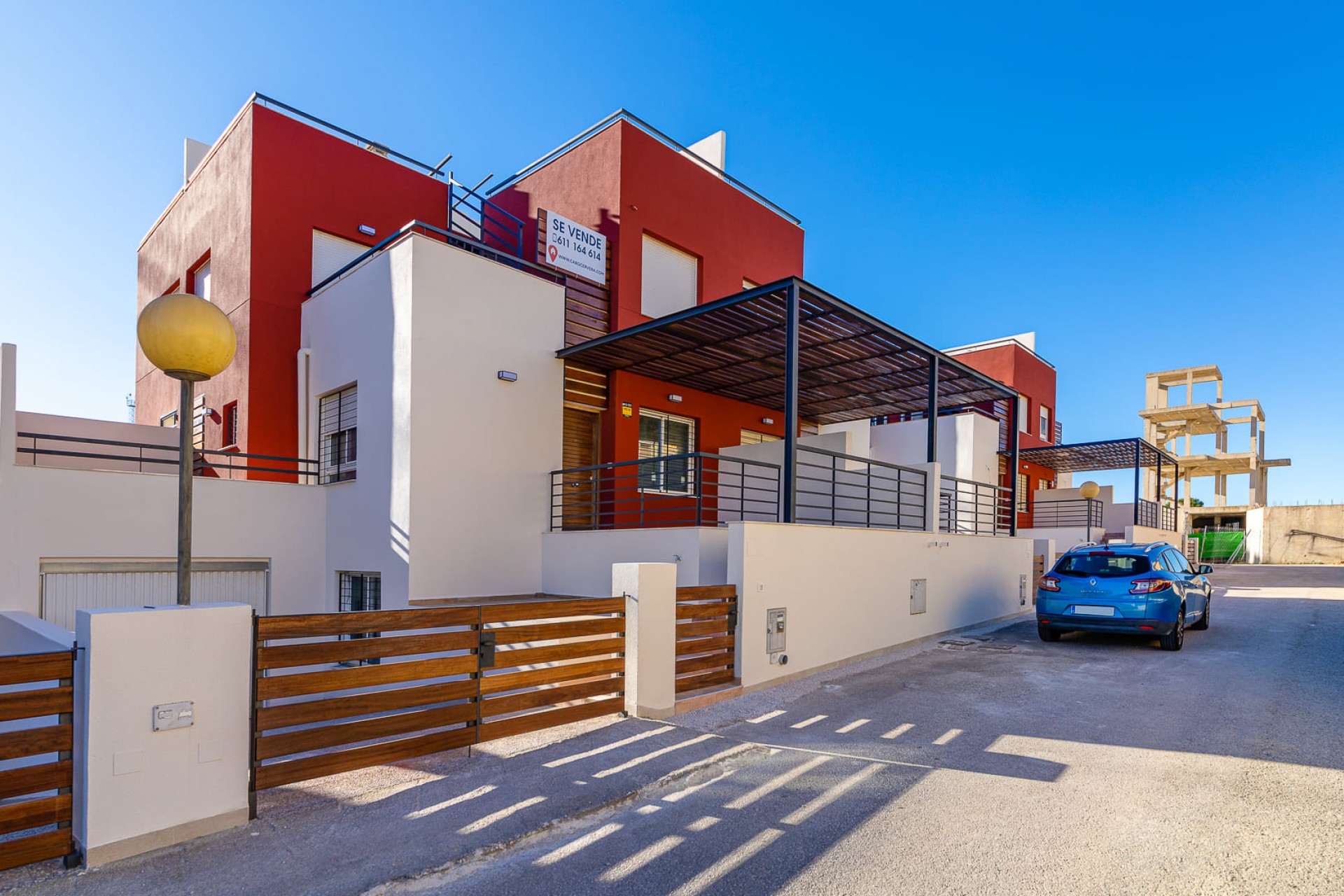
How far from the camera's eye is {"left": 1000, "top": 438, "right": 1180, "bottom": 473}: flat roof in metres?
21.3

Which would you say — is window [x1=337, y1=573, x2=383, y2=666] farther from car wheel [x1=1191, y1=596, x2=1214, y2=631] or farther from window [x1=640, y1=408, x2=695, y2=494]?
car wheel [x1=1191, y1=596, x2=1214, y2=631]

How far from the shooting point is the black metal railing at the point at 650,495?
33.6 ft

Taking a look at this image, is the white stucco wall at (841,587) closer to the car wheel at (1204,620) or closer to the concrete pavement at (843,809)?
the concrete pavement at (843,809)

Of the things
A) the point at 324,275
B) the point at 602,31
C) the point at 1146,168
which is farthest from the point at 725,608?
the point at 1146,168

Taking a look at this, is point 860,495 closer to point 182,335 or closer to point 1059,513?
point 182,335

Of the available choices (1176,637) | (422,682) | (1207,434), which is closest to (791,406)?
(422,682)

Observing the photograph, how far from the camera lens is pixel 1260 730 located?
5.39 meters

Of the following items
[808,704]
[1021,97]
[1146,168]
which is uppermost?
[1021,97]

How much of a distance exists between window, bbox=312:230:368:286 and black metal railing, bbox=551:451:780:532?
5788mm

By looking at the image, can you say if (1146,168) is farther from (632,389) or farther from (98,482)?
(98,482)

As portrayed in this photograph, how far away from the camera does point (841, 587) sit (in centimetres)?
840

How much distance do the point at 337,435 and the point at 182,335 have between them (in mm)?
6944

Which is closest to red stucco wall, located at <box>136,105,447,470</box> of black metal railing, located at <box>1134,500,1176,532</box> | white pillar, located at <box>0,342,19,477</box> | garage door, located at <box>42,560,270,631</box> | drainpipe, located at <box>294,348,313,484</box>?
drainpipe, located at <box>294,348,313,484</box>

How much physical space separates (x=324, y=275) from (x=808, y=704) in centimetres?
1084
